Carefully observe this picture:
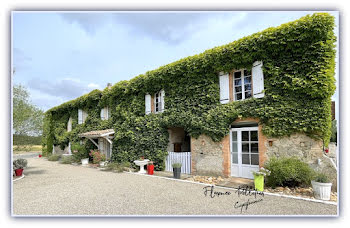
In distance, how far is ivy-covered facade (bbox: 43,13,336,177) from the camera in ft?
18.2

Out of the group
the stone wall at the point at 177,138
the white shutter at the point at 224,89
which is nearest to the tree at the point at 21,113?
the stone wall at the point at 177,138

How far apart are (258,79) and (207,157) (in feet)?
12.0

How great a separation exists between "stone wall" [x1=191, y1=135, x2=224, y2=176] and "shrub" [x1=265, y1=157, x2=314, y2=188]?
194cm

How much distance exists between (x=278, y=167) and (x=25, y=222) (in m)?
6.19

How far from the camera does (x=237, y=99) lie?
7195 mm

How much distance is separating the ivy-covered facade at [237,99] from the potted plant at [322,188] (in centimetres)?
134

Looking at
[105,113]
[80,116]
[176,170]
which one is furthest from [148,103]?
[80,116]

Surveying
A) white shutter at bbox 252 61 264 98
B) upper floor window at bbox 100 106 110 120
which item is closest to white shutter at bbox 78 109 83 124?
upper floor window at bbox 100 106 110 120

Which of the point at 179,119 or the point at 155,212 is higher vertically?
the point at 179,119

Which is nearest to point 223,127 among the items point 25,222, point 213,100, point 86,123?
point 213,100

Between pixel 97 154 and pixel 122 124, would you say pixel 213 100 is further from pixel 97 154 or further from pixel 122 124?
pixel 97 154

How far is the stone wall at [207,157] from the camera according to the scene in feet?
23.9

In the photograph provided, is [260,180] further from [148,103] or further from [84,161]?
[84,161]
